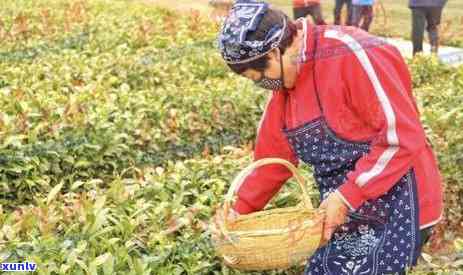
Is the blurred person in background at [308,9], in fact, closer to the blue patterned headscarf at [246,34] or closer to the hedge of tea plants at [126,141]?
the hedge of tea plants at [126,141]

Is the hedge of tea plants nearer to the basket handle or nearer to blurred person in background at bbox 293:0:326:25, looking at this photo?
the basket handle

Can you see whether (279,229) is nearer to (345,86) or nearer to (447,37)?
(345,86)

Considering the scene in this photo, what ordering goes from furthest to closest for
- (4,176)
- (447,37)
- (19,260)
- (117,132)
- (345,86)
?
(447,37), (117,132), (4,176), (19,260), (345,86)

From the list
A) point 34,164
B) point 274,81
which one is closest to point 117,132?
point 34,164

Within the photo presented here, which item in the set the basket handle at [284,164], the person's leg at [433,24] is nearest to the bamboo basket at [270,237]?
the basket handle at [284,164]

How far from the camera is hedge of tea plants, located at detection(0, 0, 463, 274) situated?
3127 millimetres

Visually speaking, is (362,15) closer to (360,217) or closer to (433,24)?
(433,24)

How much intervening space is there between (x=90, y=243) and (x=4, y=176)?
1779 millimetres

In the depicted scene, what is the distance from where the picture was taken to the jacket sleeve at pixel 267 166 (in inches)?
112

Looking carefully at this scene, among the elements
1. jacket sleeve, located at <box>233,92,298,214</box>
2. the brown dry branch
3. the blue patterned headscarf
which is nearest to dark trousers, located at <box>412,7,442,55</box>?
the brown dry branch

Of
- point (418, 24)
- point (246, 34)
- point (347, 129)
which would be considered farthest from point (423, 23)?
point (246, 34)

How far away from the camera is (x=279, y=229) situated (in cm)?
262

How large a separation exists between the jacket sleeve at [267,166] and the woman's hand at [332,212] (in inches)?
12.4

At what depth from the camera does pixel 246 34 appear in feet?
8.25
